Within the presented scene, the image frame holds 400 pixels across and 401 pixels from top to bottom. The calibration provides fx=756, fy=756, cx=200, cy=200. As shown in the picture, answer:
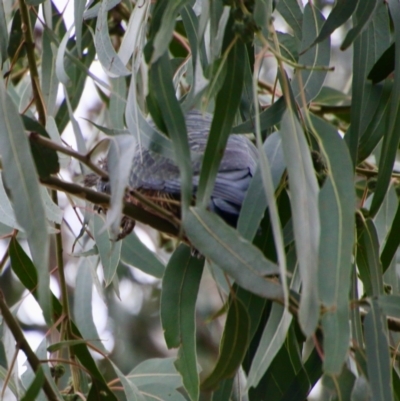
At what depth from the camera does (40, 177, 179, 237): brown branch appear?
1.09 meters

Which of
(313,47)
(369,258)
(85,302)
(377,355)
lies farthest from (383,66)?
(85,302)

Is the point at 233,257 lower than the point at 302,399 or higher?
higher

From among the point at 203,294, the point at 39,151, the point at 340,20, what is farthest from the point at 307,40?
the point at 203,294

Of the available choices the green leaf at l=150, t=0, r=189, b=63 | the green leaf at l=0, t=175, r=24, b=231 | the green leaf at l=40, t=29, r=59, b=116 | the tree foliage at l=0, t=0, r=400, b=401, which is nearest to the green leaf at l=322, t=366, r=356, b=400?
the tree foliage at l=0, t=0, r=400, b=401

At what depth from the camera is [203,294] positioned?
13.1 ft

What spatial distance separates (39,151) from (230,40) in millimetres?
344

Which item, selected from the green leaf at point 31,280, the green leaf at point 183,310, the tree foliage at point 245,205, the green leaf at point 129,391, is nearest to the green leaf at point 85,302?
the tree foliage at point 245,205

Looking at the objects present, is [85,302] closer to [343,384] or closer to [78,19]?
[78,19]

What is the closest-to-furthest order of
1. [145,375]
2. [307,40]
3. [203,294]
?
1. [307,40]
2. [145,375]
3. [203,294]

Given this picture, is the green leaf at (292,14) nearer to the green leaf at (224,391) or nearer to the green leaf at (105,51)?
Result: the green leaf at (105,51)

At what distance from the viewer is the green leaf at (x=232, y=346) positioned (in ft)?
3.72

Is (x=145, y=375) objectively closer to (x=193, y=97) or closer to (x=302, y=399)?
(x=302, y=399)

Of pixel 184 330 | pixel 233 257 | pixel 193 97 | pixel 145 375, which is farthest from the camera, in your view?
pixel 145 375

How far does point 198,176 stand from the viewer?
4.92 feet
